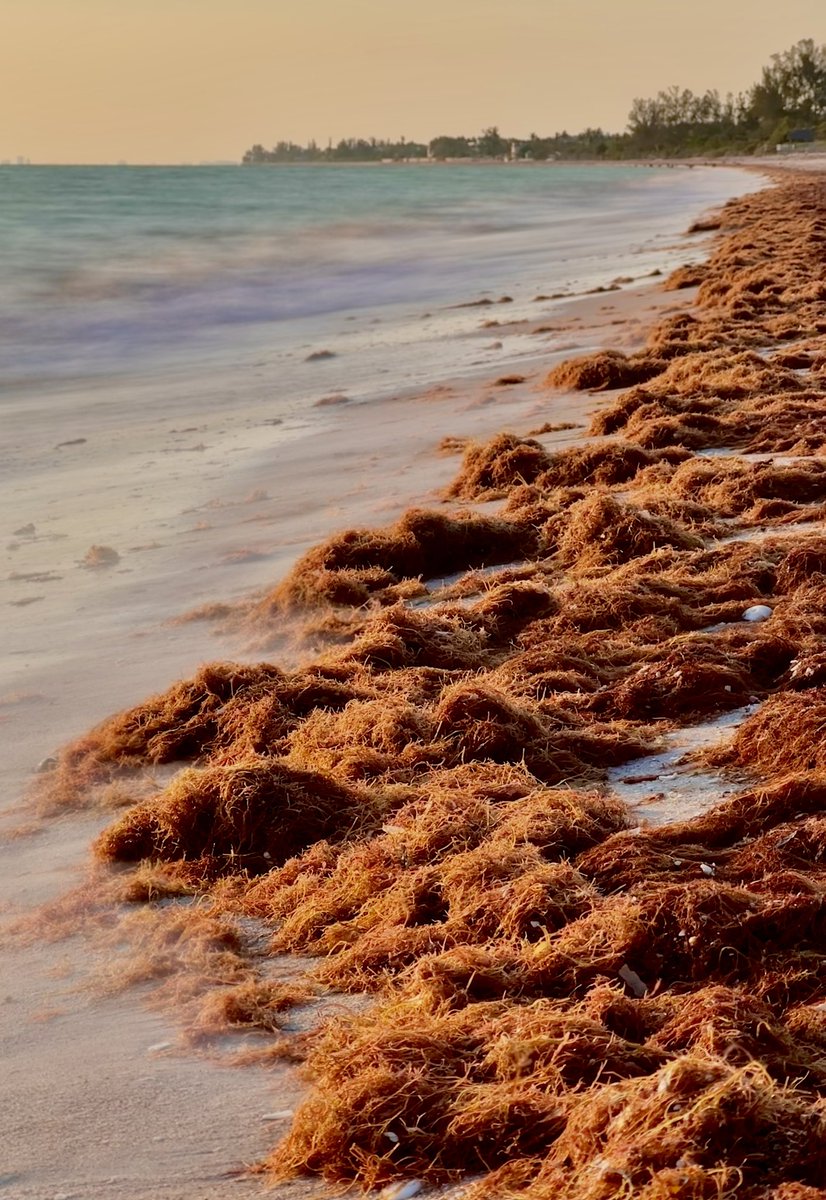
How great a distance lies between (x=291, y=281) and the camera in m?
30.7

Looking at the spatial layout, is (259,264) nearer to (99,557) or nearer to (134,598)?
(99,557)

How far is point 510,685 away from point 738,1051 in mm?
2684

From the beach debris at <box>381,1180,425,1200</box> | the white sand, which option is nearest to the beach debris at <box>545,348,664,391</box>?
the white sand

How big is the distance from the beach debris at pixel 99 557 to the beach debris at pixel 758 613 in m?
4.04

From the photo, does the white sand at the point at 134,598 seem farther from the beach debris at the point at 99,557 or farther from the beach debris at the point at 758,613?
the beach debris at the point at 758,613

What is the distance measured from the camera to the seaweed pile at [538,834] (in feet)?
8.68

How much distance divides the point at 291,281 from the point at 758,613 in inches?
1038

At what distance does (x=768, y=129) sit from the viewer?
5408 inches

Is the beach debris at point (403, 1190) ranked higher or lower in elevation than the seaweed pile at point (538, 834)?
lower

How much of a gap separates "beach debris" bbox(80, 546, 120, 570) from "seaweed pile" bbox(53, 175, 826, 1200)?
5.36 ft

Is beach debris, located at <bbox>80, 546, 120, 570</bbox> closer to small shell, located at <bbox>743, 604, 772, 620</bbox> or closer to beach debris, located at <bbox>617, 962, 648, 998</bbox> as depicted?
small shell, located at <bbox>743, 604, 772, 620</bbox>

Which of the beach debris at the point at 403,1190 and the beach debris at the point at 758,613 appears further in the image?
the beach debris at the point at 758,613

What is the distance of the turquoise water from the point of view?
21.2 m

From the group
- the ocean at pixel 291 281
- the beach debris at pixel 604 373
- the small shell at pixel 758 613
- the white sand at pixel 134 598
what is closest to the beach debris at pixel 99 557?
the white sand at pixel 134 598
